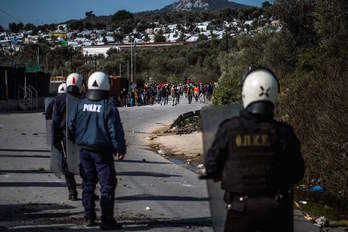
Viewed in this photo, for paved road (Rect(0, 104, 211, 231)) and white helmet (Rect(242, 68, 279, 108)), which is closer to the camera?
white helmet (Rect(242, 68, 279, 108))

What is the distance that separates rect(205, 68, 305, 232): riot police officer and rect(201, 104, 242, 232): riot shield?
11.2 inches

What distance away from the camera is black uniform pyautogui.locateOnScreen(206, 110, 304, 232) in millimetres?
4008

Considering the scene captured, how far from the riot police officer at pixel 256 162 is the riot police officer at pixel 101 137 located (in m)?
2.71

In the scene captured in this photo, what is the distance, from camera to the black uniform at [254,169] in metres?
4.01

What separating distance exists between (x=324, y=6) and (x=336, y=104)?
10881 millimetres

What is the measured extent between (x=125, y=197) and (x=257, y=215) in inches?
217

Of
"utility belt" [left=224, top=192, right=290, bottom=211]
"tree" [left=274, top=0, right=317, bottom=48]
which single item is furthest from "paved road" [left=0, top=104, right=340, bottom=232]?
"tree" [left=274, top=0, right=317, bottom=48]

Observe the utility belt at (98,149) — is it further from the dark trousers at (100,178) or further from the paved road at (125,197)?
the paved road at (125,197)

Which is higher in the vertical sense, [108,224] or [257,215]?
[257,215]

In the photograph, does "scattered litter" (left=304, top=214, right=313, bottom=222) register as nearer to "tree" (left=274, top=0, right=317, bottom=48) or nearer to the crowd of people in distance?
"tree" (left=274, top=0, right=317, bottom=48)

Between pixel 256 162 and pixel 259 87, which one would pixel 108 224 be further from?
pixel 259 87

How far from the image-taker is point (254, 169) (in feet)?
13.2

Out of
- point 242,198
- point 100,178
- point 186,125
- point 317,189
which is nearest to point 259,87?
point 242,198

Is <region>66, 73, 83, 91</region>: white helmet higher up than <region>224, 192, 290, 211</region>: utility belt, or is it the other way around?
<region>66, 73, 83, 91</region>: white helmet
